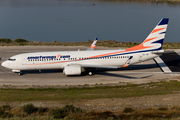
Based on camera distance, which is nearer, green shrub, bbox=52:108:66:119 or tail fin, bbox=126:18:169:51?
green shrub, bbox=52:108:66:119

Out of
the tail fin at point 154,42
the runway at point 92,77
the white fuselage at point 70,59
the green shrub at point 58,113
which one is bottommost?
the green shrub at point 58,113

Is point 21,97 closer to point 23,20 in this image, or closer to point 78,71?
point 78,71

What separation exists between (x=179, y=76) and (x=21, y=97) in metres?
24.3

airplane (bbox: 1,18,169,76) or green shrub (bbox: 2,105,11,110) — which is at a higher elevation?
airplane (bbox: 1,18,169,76)

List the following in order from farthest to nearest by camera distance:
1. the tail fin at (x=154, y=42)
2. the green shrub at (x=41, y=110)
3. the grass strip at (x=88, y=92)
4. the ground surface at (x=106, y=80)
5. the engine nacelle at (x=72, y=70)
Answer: the tail fin at (x=154, y=42) < the engine nacelle at (x=72, y=70) < the grass strip at (x=88, y=92) < the ground surface at (x=106, y=80) < the green shrub at (x=41, y=110)

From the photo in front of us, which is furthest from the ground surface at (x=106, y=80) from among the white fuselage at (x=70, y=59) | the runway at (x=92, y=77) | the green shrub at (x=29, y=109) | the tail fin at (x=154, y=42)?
the tail fin at (x=154, y=42)

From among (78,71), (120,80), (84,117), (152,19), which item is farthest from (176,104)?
(152,19)

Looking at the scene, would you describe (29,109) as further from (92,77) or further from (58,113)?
(92,77)

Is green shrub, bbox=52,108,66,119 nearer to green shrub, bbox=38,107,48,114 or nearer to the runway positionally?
green shrub, bbox=38,107,48,114

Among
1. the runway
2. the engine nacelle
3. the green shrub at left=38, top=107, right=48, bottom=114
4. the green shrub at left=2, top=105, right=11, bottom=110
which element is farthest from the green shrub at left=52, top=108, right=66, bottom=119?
the engine nacelle

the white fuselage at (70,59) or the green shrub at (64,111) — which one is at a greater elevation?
the white fuselage at (70,59)

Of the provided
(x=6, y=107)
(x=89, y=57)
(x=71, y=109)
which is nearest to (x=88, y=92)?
(x=71, y=109)

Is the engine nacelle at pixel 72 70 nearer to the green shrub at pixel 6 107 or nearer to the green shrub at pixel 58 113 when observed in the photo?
the green shrub at pixel 6 107

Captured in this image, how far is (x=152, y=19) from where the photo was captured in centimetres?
11544
